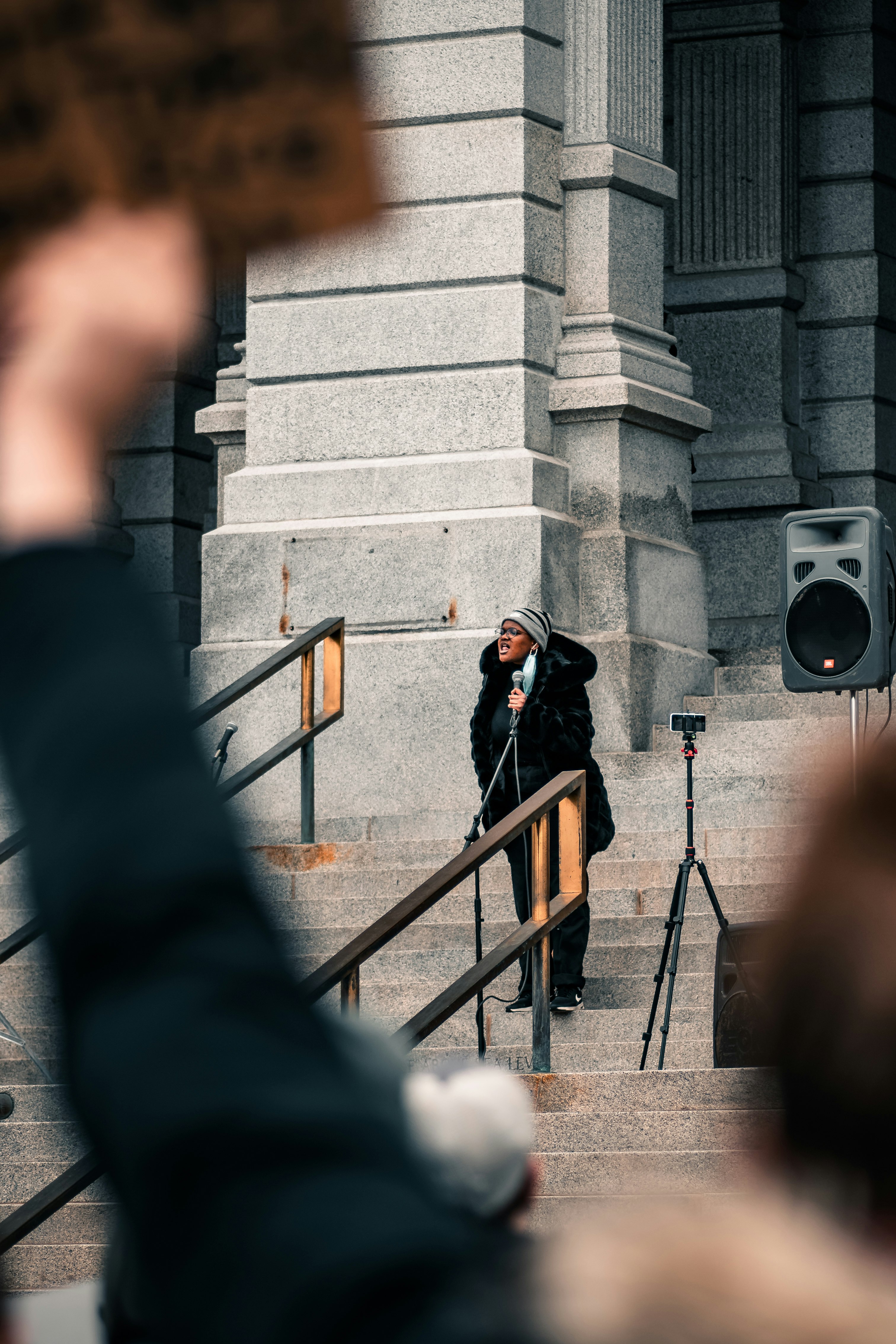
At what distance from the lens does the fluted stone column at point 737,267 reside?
1521 cm

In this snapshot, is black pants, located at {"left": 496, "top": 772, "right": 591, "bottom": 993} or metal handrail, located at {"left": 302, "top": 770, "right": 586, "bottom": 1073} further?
black pants, located at {"left": 496, "top": 772, "right": 591, "bottom": 993}

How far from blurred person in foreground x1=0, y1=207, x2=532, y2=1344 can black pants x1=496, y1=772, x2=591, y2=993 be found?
8.09 m

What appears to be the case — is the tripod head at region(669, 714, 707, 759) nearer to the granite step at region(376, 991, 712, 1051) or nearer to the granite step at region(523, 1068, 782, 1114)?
the granite step at region(376, 991, 712, 1051)

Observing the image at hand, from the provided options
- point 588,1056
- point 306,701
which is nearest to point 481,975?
point 588,1056

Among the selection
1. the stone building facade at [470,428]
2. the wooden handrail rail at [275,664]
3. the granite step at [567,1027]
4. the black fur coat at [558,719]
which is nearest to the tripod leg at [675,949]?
the granite step at [567,1027]

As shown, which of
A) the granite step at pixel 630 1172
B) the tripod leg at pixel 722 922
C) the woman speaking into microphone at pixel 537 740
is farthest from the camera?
the woman speaking into microphone at pixel 537 740

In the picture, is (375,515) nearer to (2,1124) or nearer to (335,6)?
(2,1124)

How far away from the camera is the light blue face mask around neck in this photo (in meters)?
9.96

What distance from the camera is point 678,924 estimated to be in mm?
8797

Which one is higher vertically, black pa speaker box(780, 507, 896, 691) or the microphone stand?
black pa speaker box(780, 507, 896, 691)

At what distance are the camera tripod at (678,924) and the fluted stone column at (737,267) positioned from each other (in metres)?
5.54

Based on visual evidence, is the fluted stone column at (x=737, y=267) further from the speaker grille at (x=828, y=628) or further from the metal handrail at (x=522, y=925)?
the metal handrail at (x=522, y=925)

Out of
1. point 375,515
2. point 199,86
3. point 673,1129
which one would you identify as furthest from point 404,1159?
point 375,515

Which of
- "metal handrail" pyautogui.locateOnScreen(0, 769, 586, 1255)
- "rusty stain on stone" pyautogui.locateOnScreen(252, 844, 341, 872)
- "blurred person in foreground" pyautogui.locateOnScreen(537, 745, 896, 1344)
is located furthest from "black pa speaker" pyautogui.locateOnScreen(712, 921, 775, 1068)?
"blurred person in foreground" pyautogui.locateOnScreen(537, 745, 896, 1344)
